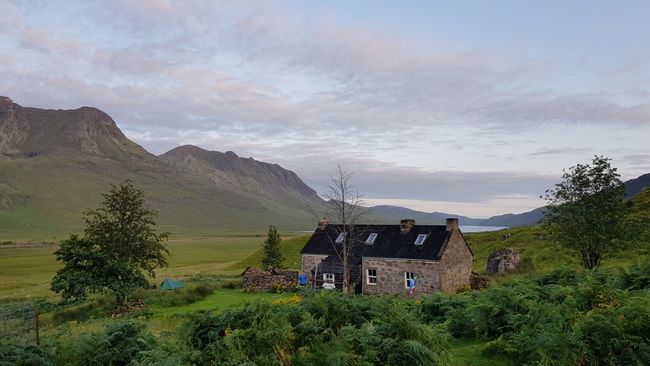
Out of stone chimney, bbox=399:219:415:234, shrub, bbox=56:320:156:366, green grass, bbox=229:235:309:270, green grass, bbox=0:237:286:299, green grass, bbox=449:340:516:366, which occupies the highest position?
stone chimney, bbox=399:219:415:234

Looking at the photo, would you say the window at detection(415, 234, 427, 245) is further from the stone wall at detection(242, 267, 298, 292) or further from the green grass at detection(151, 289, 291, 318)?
the green grass at detection(151, 289, 291, 318)

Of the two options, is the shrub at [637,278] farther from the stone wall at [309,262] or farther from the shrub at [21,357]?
the stone wall at [309,262]

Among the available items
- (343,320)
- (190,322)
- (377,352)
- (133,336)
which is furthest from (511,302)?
(133,336)

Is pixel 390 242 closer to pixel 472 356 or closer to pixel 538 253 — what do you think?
pixel 538 253

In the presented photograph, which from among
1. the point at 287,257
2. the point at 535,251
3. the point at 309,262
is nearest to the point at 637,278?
the point at 309,262

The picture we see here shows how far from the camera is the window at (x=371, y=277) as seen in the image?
134 feet

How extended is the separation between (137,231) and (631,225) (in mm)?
34190

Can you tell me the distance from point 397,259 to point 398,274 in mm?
1232

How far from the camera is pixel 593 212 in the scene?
28156 millimetres

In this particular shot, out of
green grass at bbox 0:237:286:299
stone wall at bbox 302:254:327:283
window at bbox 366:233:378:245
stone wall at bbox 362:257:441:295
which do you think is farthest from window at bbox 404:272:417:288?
green grass at bbox 0:237:286:299

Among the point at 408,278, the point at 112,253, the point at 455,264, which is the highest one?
the point at 112,253

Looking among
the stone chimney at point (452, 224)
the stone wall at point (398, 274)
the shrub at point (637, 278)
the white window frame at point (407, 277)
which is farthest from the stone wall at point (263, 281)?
the shrub at point (637, 278)

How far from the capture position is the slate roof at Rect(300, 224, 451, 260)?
38.5 metres

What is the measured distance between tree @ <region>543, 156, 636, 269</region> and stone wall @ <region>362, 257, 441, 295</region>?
10657mm
